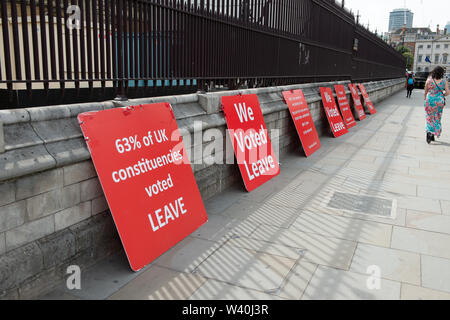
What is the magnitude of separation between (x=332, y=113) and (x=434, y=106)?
2.44 m

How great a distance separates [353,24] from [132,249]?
559 inches

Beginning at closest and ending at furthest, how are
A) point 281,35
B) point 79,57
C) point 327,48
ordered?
point 79,57
point 281,35
point 327,48

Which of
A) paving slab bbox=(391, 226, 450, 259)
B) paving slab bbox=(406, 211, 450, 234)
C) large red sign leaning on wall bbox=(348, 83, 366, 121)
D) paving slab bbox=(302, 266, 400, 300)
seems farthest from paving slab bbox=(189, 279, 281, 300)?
large red sign leaning on wall bbox=(348, 83, 366, 121)

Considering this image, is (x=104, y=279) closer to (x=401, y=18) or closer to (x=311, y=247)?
(x=311, y=247)

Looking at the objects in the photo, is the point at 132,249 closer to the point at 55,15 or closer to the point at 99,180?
the point at 99,180

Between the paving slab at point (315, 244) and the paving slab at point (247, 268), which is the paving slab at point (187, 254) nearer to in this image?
the paving slab at point (247, 268)

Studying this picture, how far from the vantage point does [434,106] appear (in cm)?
981

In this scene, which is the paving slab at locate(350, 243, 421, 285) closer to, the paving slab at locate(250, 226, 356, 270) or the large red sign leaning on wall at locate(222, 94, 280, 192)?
the paving slab at locate(250, 226, 356, 270)

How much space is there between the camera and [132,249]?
3.44 meters

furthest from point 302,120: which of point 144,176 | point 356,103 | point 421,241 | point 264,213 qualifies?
point 356,103

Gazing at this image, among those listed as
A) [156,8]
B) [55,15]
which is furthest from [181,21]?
[55,15]

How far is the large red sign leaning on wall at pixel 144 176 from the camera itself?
338cm

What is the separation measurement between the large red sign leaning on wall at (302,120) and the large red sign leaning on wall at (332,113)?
5.38 feet

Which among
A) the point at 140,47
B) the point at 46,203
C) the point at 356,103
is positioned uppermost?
the point at 140,47
